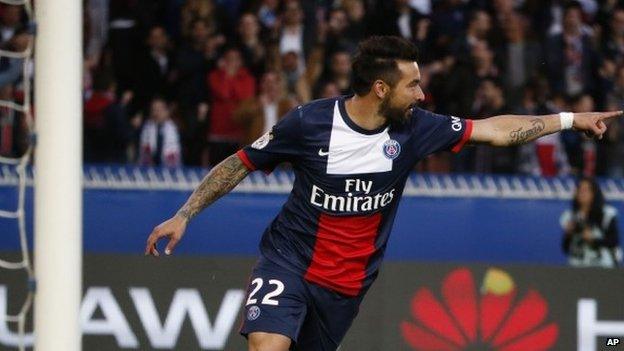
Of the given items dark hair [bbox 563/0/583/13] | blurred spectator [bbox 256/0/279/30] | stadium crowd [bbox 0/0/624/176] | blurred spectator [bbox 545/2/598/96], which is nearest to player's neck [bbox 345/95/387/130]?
stadium crowd [bbox 0/0/624/176]

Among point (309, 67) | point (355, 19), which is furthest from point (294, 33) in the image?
point (355, 19)

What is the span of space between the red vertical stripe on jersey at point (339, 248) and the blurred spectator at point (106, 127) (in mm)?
5326

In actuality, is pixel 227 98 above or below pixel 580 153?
above

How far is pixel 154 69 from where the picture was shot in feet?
40.4

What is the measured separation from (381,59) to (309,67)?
579cm

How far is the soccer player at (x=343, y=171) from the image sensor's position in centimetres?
646

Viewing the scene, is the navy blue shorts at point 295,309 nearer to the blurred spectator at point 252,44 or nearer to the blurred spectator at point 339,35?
the blurred spectator at point 252,44

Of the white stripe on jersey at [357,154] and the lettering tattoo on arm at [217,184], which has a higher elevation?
the white stripe on jersey at [357,154]

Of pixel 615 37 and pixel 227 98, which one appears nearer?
pixel 227 98

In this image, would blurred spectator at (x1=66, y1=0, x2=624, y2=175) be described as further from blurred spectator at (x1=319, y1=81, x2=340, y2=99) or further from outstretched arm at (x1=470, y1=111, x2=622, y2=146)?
outstretched arm at (x1=470, y1=111, x2=622, y2=146)

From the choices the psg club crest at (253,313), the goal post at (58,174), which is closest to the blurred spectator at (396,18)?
the psg club crest at (253,313)

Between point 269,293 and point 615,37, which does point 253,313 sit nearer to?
point 269,293

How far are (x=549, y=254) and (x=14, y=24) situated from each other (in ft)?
15.7

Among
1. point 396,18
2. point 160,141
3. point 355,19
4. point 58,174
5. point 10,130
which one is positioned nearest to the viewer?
point 58,174
